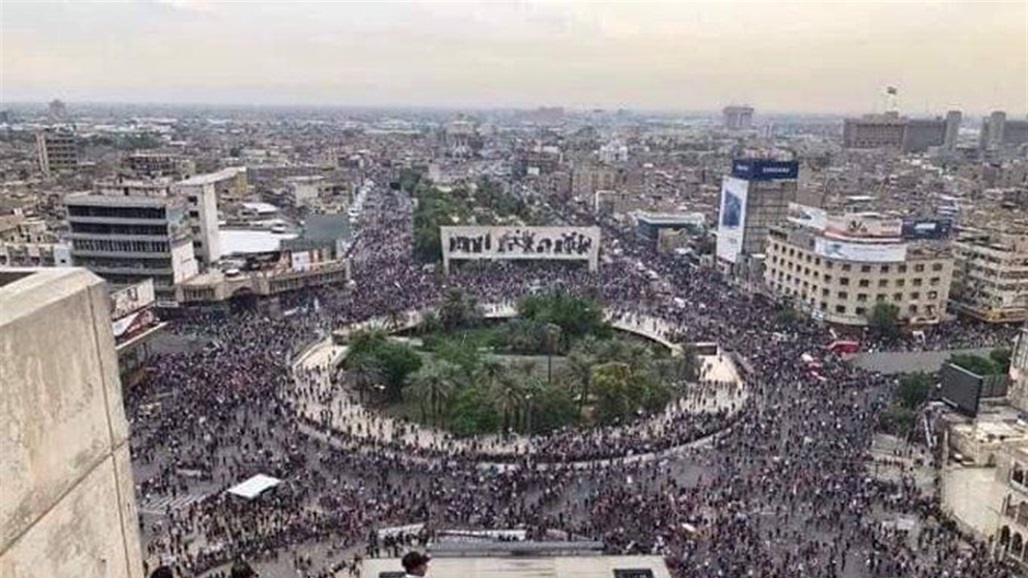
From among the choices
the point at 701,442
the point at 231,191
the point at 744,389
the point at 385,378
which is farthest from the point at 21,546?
the point at 231,191

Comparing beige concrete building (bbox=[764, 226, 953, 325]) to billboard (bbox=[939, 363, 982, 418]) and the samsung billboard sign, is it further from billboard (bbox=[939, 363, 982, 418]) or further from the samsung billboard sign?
billboard (bbox=[939, 363, 982, 418])

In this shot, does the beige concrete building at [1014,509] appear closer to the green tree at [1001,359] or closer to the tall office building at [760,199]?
the green tree at [1001,359]

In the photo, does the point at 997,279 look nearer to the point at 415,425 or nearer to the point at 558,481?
the point at 558,481

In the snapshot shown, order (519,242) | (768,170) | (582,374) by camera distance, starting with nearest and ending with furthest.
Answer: (582,374)
(519,242)
(768,170)

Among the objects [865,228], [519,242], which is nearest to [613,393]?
[865,228]

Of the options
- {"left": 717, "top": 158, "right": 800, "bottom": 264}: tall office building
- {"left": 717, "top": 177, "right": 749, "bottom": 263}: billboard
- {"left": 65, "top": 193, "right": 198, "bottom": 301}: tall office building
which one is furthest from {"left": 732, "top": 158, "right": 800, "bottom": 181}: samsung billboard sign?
{"left": 65, "top": 193, "right": 198, "bottom": 301}: tall office building
